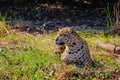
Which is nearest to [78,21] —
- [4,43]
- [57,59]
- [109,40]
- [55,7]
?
[55,7]

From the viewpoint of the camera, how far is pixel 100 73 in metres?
6.15

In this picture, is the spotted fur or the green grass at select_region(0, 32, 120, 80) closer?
the green grass at select_region(0, 32, 120, 80)

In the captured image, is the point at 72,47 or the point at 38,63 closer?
the point at 72,47

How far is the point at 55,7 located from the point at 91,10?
117 cm

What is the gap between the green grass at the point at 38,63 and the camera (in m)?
6.05

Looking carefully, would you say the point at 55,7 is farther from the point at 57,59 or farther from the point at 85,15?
the point at 57,59

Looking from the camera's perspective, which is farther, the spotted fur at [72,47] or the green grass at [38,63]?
the spotted fur at [72,47]

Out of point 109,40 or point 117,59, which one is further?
point 109,40

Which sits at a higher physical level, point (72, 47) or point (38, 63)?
point (72, 47)

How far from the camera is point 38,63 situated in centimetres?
638

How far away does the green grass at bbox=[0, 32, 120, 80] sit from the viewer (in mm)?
6051

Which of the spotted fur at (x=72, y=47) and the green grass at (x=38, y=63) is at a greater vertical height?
the spotted fur at (x=72, y=47)

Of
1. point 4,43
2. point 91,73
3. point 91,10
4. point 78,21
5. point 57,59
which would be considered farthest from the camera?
point 91,10

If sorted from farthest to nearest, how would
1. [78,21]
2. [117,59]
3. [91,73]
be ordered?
[78,21]
[117,59]
[91,73]
